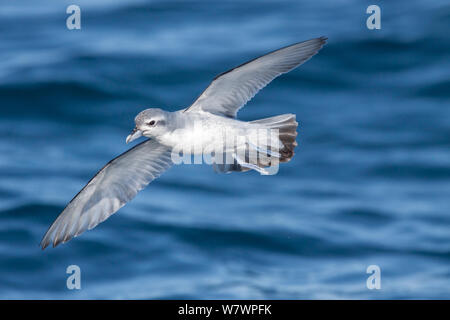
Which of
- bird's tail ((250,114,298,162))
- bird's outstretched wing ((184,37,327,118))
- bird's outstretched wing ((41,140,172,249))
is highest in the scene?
bird's outstretched wing ((184,37,327,118))

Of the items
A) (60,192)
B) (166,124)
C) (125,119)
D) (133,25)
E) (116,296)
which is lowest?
(116,296)

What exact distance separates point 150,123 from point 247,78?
1.19 metres

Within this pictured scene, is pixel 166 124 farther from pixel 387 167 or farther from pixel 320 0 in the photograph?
pixel 320 0

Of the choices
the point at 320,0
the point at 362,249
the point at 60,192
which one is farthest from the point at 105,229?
the point at 320,0

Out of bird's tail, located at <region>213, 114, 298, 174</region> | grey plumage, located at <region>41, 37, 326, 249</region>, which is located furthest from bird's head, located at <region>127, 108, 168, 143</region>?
bird's tail, located at <region>213, 114, 298, 174</region>

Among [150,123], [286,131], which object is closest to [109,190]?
[150,123]

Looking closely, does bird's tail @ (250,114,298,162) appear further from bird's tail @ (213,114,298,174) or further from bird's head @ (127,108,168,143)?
bird's head @ (127,108,168,143)

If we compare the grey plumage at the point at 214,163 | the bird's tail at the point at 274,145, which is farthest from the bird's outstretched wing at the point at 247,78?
the bird's tail at the point at 274,145

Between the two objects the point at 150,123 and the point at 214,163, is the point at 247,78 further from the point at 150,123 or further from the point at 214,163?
the point at 150,123

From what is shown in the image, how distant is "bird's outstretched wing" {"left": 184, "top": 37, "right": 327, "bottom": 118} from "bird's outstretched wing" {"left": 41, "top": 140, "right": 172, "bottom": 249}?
21.2 inches

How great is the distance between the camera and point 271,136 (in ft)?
22.8

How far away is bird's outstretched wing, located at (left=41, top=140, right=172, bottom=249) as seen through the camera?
23.5 ft

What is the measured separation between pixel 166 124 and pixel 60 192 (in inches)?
194

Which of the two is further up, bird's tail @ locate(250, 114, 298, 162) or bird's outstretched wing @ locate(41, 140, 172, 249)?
bird's tail @ locate(250, 114, 298, 162)
